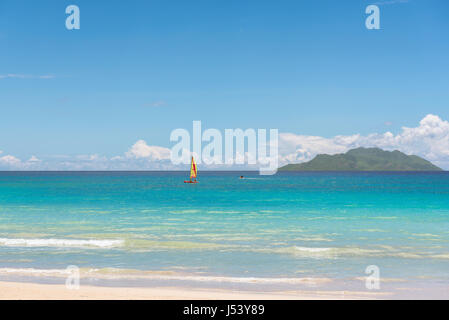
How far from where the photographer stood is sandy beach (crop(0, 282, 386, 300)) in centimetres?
1126

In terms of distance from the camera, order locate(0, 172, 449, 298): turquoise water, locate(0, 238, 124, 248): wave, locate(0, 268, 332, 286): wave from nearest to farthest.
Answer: locate(0, 268, 332, 286): wave, locate(0, 172, 449, 298): turquoise water, locate(0, 238, 124, 248): wave

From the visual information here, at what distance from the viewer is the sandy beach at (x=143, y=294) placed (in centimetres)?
1126

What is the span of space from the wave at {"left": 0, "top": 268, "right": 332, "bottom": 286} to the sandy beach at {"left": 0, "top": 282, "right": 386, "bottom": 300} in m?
1.40

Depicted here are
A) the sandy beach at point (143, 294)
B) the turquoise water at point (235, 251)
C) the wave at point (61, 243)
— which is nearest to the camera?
the sandy beach at point (143, 294)

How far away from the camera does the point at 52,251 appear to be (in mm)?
19219

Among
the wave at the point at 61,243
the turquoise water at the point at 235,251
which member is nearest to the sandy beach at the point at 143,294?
the turquoise water at the point at 235,251

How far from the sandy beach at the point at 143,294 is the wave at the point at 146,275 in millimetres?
1401

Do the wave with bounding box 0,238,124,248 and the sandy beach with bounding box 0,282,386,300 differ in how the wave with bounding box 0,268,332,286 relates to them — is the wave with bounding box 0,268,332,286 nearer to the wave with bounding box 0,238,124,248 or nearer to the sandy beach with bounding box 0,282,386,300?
the sandy beach with bounding box 0,282,386,300

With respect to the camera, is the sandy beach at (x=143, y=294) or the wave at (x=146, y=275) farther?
the wave at (x=146, y=275)

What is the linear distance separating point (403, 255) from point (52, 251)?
1566cm

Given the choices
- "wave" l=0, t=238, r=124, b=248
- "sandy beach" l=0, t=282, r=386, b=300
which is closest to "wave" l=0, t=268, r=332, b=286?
"sandy beach" l=0, t=282, r=386, b=300

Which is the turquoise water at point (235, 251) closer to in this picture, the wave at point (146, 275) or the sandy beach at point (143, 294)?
the wave at point (146, 275)
